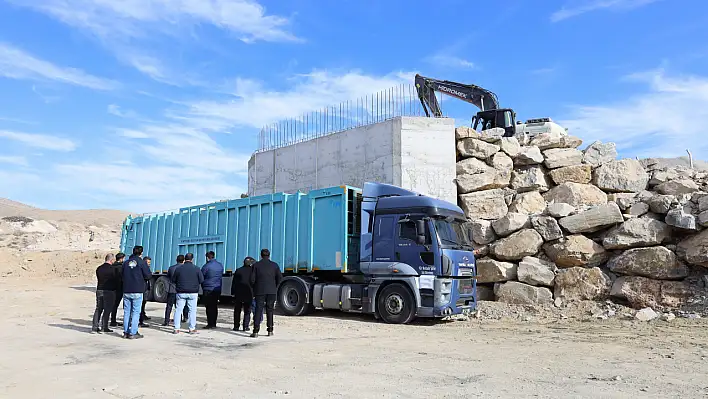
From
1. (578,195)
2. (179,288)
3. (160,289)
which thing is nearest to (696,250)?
(578,195)

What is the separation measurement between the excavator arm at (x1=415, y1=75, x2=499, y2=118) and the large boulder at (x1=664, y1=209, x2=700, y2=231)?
490 inches

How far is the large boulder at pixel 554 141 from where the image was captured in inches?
773

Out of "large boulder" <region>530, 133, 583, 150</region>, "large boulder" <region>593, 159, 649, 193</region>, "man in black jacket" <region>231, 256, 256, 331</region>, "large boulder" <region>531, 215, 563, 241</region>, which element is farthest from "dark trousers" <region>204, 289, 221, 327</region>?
"large boulder" <region>530, 133, 583, 150</region>

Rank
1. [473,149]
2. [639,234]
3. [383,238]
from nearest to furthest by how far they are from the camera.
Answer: [383,238]
[639,234]
[473,149]

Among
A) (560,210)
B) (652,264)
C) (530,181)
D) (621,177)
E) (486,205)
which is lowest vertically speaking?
(652,264)

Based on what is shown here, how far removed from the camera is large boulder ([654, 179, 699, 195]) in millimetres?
15820

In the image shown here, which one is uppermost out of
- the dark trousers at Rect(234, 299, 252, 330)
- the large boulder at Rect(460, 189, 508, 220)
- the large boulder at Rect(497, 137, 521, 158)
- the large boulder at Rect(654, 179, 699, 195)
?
the large boulder at Rect(497, 137, 521, 158)

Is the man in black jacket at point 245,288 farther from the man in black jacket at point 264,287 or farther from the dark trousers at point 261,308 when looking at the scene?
the dark trousers at point 261,308

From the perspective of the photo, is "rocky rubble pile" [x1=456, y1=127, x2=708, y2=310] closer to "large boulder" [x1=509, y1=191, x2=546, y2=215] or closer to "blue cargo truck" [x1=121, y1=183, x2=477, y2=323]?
"large boulder" [x1=509, y1=191, x2=546, y2=215]

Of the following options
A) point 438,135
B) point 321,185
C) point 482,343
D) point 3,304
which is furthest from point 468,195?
point 3,304

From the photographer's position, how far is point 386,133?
1850 centimetres

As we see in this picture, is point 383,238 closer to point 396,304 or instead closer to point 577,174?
point 396,304

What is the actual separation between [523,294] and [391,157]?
636 centimetres

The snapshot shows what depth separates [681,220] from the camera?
Answer: 43.7ft
